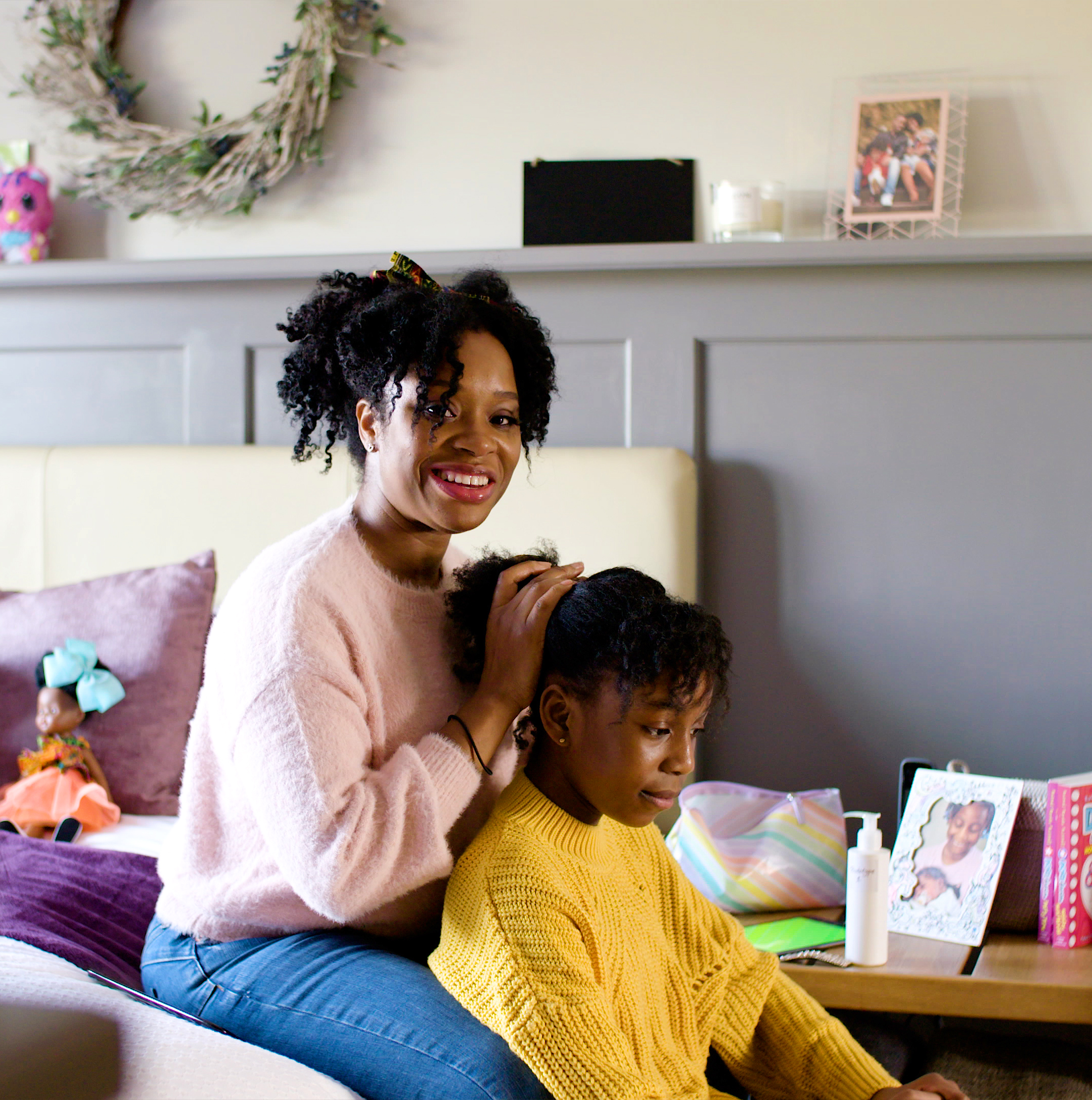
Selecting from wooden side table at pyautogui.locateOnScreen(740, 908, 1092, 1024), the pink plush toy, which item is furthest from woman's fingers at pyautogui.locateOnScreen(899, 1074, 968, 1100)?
the pink plush toy

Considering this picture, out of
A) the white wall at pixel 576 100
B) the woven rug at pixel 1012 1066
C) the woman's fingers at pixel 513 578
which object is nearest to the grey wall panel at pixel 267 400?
the white wall at pixel 576 100

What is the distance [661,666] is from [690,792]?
0.69 m

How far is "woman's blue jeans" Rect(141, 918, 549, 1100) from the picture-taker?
1001 mm

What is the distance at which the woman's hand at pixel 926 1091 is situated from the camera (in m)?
1.12

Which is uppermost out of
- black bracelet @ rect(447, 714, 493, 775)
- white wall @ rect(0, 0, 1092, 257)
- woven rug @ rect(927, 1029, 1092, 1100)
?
white wall @ rect(0, 0, 1092, 257)

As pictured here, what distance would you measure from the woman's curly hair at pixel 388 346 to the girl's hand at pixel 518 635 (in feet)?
0.70

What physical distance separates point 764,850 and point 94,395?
1.63 meters

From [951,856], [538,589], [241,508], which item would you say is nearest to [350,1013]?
[538,589]

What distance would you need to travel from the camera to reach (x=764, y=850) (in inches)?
62.8

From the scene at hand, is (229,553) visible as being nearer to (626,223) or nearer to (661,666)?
(626,223)

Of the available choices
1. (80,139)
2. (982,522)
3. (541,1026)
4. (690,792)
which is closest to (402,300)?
(541,1026)

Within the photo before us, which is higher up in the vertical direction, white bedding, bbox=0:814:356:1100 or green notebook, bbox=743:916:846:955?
white bedding, bbox=0:814:356:1100

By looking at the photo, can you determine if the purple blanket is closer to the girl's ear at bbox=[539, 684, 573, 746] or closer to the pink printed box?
the girl's ear at bbox=[539, 684, 573, 746]

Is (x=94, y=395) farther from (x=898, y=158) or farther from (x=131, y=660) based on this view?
(x=898, y=158)
